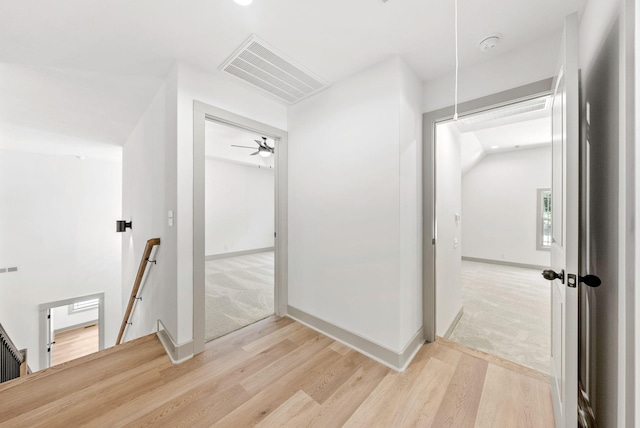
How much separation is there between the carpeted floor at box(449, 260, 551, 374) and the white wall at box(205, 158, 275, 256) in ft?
15.7

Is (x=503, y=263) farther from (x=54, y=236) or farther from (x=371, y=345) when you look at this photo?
(x=54, y=236)

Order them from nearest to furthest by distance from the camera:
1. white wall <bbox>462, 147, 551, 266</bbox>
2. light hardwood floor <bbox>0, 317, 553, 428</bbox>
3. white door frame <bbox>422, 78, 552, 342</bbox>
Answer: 1. light hardwood floor <bbox>0, 317, 553, 428</bbox>
2. white door frame <bbox>422, 78, 552, 342</bbox>
3. white wall <bbox>462, 147, 551, 266</bbox>

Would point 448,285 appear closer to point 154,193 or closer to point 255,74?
point 255,74

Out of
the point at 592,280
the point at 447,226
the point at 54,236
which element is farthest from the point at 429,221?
the point at 54,236

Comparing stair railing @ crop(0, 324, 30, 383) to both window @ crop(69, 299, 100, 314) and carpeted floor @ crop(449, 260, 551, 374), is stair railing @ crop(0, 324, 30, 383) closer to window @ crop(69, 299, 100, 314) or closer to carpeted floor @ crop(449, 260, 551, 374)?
Result: window @ crop(69, 299, 100, 314)

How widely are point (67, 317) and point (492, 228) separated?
1175 cm

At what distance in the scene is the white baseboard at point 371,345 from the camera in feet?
6.37

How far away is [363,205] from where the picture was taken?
7.09ft

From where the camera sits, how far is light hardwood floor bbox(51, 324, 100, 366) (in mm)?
6063

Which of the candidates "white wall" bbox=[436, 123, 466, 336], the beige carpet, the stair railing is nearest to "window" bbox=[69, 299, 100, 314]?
the stair railing

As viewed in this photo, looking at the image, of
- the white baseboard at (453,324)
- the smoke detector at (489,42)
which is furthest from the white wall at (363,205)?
the white baseboard at (453,324)

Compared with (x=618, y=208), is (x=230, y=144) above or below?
above

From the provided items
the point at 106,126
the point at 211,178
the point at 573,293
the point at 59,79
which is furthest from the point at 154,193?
the point at 211,178

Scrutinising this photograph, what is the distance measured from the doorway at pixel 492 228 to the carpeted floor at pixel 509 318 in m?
0.01
